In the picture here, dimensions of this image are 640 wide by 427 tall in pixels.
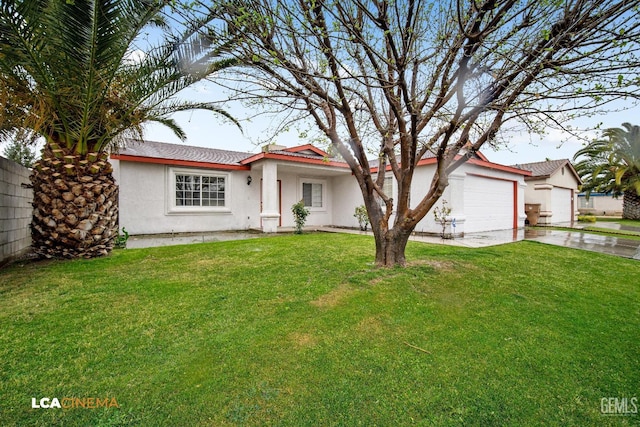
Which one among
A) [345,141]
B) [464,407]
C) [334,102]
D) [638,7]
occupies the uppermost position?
[638,7]

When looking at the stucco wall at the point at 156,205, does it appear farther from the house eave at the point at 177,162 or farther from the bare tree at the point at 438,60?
the bare tree at the point at 438,60

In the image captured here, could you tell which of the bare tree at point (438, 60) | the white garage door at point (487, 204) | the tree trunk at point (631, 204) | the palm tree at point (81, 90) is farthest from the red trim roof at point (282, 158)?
the tree trunk at point (631, 204)

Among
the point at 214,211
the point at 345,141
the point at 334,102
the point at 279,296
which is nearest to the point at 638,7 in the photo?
the point at 334,102

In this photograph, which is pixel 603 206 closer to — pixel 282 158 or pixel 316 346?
pixel 282 158

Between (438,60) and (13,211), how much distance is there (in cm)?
894

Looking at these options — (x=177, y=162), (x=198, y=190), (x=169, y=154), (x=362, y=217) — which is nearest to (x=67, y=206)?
(x=177, y=162)

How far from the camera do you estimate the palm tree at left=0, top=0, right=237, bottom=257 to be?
4617mm

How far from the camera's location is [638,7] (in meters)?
3.17

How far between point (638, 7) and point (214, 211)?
1190 cm

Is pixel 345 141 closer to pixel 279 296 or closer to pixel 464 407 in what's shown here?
pixel 279 296

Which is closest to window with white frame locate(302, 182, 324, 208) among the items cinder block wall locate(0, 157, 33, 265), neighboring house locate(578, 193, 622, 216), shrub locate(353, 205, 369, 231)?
shrub locate(353, 205, 369, 231)

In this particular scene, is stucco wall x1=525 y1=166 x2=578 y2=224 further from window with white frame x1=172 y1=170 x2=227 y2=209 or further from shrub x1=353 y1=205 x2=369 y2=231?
window with white frame x1=172 y1=170 x2=227 y2=209

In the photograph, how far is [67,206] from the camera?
591cm

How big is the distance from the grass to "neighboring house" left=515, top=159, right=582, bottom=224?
44.6 ft
